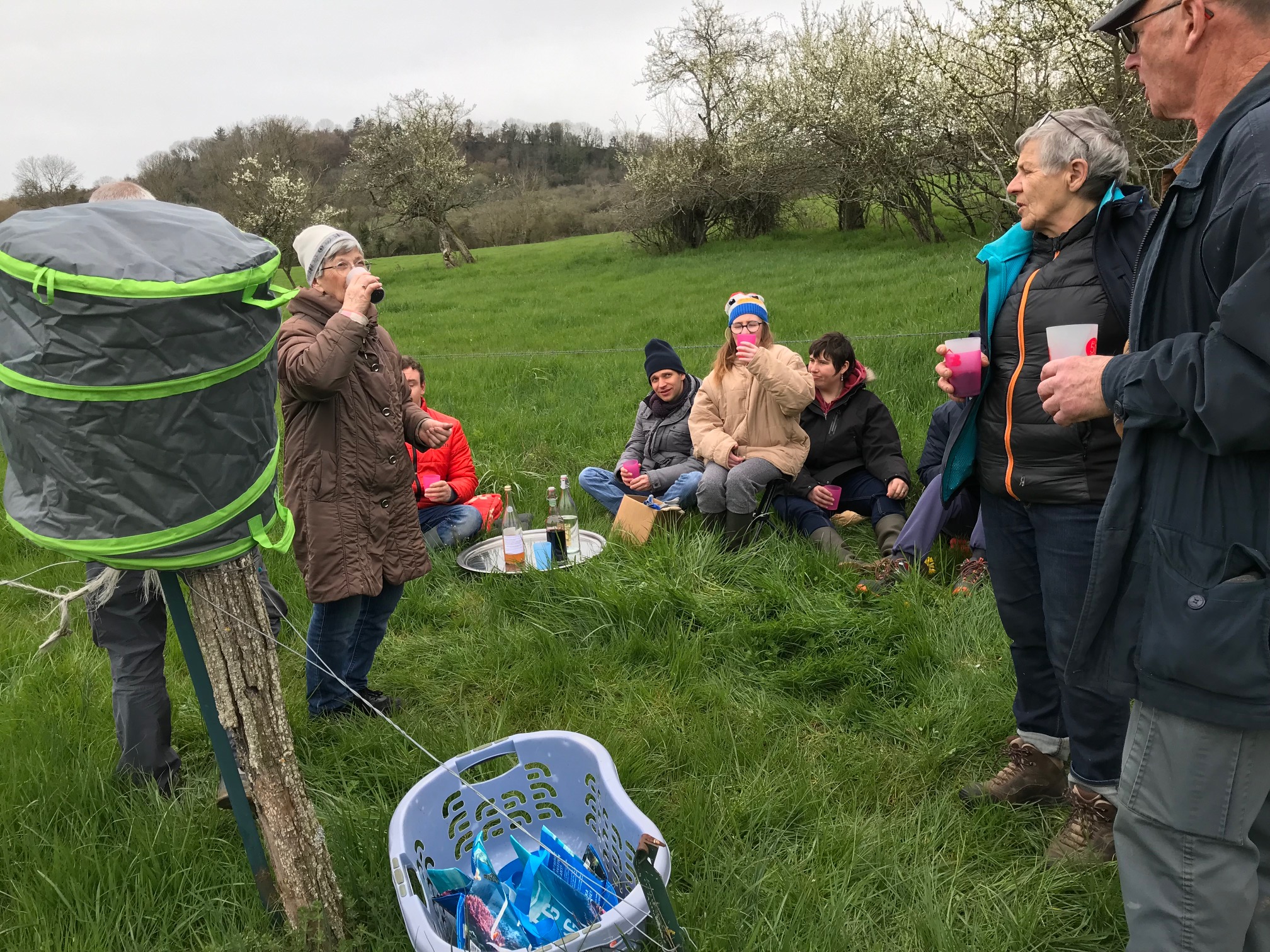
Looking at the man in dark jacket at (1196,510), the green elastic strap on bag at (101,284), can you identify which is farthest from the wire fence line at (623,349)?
the green elastic strap on bag at (101,284)

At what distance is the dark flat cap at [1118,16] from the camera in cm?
161

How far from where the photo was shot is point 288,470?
296 centimetres

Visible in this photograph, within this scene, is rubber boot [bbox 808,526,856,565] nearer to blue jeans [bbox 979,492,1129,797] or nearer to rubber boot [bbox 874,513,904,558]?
rubber boot [bbox 874,513,904,558]

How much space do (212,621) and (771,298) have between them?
1064cm

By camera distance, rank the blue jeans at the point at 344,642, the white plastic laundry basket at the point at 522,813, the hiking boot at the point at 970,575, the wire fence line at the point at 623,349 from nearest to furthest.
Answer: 1. the white plastic laundry basket at the point at 522,813
2. the blue jeans at the point at 344,642
3. the hiking boot at the point at 970,575
4. the wire fence line at the point at 623,349

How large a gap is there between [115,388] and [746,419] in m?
3.62

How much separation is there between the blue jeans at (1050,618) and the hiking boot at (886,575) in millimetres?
1204

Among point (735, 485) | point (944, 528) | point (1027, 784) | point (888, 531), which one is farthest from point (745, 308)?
point (1027, 784)

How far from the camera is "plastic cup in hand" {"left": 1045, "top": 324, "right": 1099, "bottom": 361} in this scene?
6.62 ft

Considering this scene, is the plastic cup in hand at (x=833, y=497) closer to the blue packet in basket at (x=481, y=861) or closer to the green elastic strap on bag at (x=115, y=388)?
the blue packet in basket at (x=481, y=861)

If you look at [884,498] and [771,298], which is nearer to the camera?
[884,498]

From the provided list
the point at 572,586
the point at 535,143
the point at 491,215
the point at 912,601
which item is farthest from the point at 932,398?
the point at 535,143

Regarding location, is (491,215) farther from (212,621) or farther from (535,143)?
(212,621)

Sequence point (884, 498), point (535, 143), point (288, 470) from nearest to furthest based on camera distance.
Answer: point (288, 470) → point (884, 498) → point (535, 143)
